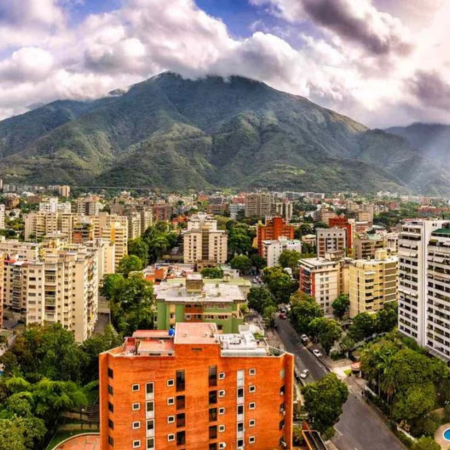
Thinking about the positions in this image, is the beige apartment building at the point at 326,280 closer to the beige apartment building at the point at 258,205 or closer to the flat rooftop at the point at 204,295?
the flat rooftop at the point at 204,295

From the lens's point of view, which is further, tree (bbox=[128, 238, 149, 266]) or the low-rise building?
tree (bbox=[128, 238, 149, 266])

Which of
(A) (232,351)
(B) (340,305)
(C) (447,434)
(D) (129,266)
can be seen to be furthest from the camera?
(D) (129,266)

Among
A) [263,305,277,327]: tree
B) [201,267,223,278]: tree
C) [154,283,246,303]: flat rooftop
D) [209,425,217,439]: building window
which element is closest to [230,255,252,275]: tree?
[201,267,223,278]: tree

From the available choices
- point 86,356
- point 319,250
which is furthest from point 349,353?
point 319,250

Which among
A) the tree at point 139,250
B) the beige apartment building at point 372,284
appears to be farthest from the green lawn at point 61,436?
the tree at point 139,250

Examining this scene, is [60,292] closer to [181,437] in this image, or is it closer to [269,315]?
[269,315]

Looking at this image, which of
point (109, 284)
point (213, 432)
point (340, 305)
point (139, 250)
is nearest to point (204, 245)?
point (139, 250)

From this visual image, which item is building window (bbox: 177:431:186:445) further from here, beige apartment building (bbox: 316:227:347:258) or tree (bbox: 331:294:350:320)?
beige apartment building (bbox: 316:227:347:258)
